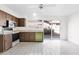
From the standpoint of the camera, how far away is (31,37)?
8.77 m

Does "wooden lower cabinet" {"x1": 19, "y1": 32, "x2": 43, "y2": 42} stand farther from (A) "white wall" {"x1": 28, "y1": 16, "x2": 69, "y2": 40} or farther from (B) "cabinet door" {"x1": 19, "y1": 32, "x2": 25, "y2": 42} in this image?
(A) "white wall" {"x1": 28, "y1": 16, "x2": 69, "y2": 40}

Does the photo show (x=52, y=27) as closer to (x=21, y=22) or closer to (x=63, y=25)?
(x=63, y=25)

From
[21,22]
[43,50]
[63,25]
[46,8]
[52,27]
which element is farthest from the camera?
[52,27]

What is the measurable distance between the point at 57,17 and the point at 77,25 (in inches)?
131

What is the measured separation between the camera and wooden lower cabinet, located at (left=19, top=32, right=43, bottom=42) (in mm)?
8781

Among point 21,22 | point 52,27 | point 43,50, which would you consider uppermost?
point 21,22

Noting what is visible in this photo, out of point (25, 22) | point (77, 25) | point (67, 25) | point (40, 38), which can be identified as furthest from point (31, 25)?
point (77, 25)

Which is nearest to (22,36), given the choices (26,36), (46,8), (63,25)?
(26,36)

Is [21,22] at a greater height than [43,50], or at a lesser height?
greater

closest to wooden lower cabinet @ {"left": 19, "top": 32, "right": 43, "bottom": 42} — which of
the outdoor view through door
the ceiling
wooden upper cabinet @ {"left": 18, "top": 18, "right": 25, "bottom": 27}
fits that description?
wooden upper cabinet @ {"left": 18, "top": 18, "right": 25, "bottom": 27}

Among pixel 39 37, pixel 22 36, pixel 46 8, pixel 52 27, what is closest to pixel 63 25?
pixel 52 27

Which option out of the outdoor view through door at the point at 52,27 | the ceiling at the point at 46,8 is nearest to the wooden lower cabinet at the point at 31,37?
the ceiling at the point at 46,8

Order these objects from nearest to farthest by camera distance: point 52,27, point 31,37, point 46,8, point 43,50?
1. point 43,50
2. point 46,8
3. point 31,37
4. point 52,27

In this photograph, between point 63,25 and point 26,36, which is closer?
point 26,36
